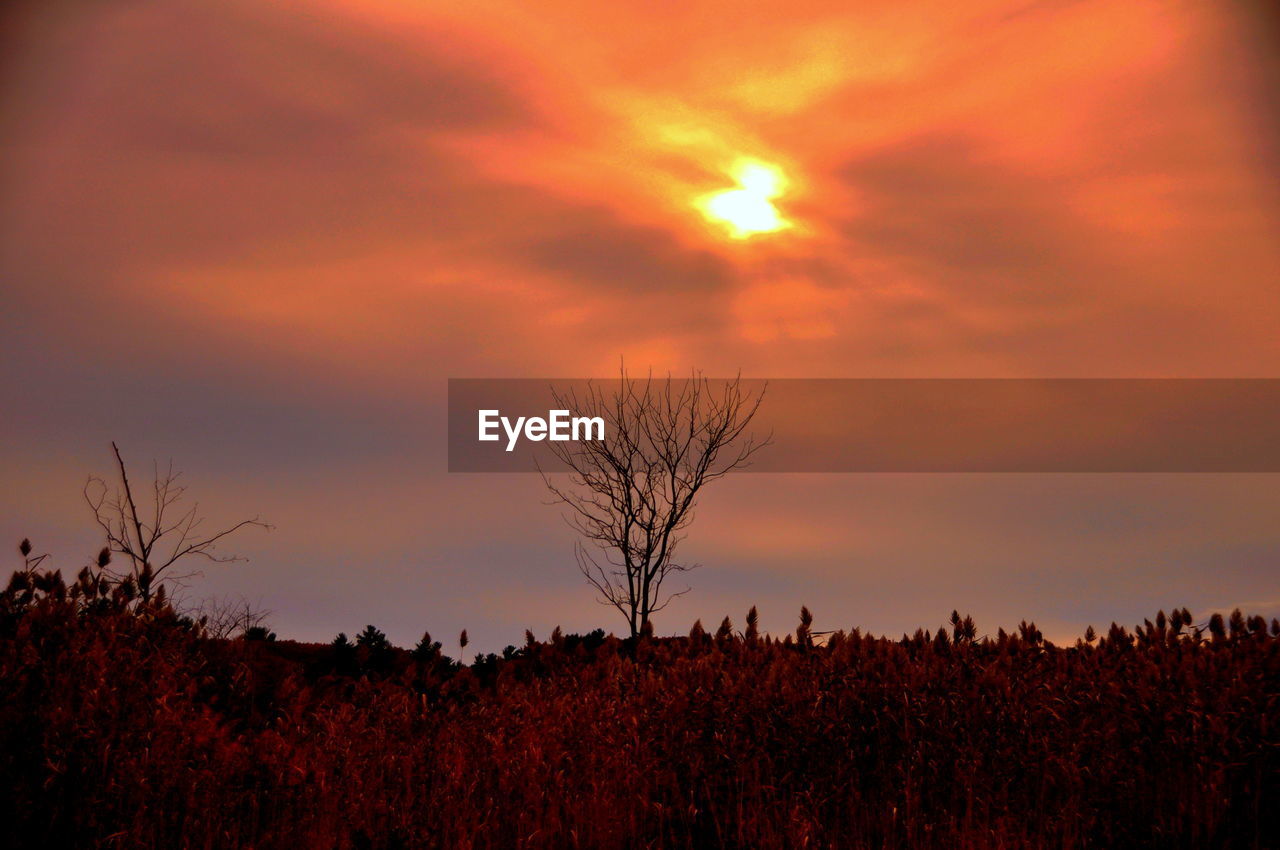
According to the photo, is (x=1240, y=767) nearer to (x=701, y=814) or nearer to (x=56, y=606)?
(x=701, y=814)

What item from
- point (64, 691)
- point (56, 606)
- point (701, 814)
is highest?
point (56, 606)

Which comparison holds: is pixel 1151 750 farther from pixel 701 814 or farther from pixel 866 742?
pixel 701 814

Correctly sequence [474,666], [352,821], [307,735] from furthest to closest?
[474,666] → [307,735] → [352,821]

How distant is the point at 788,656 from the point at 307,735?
13.1 ft

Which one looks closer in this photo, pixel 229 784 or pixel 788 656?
pixel 229 784

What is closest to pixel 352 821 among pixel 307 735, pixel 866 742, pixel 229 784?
pixel 229 784

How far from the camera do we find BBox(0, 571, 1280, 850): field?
6297 mm

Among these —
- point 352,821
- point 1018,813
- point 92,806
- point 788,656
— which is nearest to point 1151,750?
point 1018,813

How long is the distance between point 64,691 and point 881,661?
584 centimetres

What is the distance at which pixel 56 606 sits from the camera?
23.2ft

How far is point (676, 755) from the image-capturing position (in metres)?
7.48

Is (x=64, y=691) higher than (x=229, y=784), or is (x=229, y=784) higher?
(x=64, y=691)

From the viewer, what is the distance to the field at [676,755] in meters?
6.30

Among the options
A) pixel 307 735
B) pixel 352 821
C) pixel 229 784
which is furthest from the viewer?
pixel 307 735
